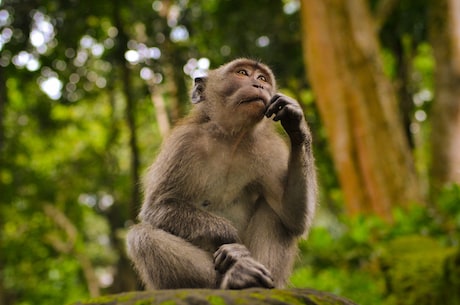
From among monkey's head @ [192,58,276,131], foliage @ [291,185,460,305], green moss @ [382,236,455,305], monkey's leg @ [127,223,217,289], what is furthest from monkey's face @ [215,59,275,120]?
green moss @ [382,236,455,305]

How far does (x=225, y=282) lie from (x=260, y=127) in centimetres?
126

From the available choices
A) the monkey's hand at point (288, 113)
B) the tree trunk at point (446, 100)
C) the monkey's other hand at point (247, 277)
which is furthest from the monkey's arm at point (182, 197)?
the tree trunk at point (446, 100)

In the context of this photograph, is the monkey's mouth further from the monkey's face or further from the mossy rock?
the mossy rock

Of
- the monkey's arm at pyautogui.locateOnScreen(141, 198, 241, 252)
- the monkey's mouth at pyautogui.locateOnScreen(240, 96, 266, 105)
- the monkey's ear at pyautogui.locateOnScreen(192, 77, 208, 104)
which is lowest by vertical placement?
the monkey's arm at pyautogui.locateOnScreen(141, 198, 241, 252)

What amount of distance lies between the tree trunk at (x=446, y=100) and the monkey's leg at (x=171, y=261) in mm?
6698

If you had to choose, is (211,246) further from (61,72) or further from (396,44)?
(396,44)

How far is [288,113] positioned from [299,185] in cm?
48

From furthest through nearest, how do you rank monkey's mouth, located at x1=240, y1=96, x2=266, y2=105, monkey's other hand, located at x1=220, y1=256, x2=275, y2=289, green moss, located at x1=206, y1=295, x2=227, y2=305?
monkey's mouth, located at x1=240, y1=96, x2=266, y2=105 < monkey's other hand, located at x1=220, y1=256, x2=275, y2=289 < green moss, located at x1=206, y1=295, x2=227, y2=305

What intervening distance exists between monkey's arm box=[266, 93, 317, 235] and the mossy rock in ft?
3.46

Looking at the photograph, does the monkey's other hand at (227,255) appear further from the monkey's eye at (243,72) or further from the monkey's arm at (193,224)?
the monkey's eye at (243,72)

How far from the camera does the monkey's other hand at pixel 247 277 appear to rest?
342cm

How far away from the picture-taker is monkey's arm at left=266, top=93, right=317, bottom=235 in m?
4.00

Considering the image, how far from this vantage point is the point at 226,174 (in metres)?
4.27

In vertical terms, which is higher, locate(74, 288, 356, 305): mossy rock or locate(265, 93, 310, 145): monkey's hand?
locate(265, 93, 310, 145): monkey's hand
